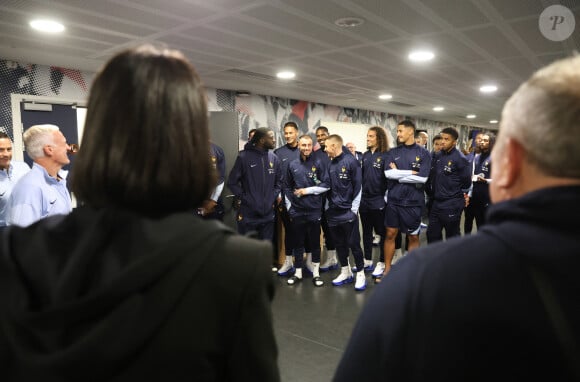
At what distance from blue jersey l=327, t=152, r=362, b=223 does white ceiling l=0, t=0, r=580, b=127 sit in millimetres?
1329

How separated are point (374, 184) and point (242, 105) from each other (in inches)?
159

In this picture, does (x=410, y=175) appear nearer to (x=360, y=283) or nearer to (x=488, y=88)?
(x=360, y=283)

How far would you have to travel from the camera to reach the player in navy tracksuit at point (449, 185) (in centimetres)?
424

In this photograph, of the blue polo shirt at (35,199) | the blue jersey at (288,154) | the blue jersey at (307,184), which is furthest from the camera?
the blue jersey at (288,154)

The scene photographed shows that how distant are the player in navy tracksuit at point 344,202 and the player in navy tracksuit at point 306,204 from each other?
0.47 feet

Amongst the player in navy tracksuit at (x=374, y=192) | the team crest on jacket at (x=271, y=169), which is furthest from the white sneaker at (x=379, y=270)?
the team crest on jacket at (x=271, y=169)

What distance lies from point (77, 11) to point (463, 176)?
4.21 m

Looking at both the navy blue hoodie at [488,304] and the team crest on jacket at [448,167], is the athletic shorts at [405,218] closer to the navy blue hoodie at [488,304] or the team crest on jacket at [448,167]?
the team crest on jacket at [448,167]

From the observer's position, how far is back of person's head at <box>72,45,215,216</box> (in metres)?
0.62

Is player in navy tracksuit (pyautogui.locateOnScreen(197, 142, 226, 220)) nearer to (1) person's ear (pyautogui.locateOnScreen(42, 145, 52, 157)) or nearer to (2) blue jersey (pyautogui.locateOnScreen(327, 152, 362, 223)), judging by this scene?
(2) blue jersey (pyautogui.locateOnScreen(327, 152, 362, 223))

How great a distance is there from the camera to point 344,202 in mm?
3967

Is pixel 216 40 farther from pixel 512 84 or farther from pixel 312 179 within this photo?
pixel 512 84

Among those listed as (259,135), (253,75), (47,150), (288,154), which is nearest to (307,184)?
(259,135)

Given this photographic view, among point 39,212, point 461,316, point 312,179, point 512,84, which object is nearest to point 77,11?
point 39,212
